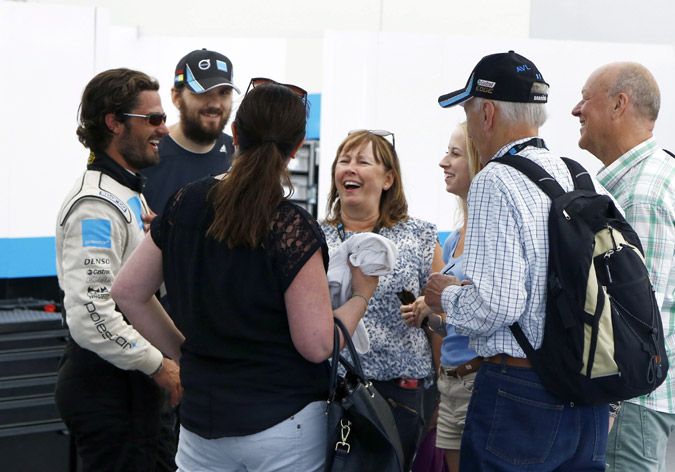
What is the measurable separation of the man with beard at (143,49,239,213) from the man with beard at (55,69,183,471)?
0.82 meters

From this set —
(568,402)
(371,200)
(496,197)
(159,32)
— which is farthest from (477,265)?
(159,32)

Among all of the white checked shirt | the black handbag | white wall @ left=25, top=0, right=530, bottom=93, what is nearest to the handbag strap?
the black handbag

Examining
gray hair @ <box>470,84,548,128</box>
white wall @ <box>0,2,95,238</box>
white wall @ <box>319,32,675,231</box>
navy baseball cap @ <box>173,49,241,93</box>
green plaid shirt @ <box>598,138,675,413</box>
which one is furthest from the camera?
white wall @ <box>319,32,675,231</box>

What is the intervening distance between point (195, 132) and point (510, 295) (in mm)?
2125

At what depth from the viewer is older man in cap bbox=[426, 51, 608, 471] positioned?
199 cm

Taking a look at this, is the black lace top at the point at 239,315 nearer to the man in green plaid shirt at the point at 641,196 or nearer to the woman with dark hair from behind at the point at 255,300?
the woman with dark hair from behind at the point at 255,300

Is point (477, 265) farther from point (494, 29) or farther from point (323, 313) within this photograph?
point (494, 29)

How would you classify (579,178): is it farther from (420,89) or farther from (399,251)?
(420,89)

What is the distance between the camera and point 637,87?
2.70m

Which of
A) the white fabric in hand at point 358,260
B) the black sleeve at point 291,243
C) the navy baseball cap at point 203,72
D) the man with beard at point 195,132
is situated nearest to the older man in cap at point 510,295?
the white fabric in hand at point 358,260

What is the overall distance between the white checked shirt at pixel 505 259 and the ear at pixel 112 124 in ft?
3.91

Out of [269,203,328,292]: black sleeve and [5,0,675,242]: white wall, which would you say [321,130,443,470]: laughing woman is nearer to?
[269,203,328,292]: black sleeve

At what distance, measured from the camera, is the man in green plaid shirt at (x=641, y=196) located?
2.49 meters

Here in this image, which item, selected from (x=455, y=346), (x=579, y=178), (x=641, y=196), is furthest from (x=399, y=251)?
(x=579, y=178)
